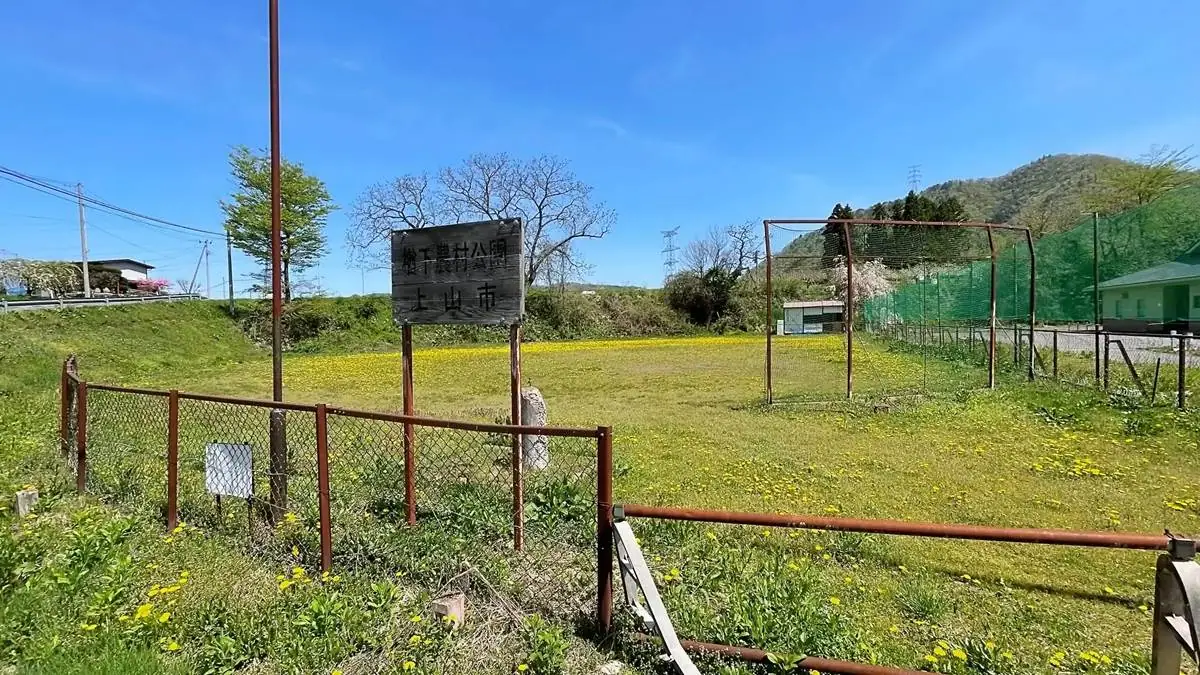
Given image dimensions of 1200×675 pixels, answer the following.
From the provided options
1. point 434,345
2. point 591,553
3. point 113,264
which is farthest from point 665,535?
point 113,264

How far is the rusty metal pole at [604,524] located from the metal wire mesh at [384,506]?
16cm

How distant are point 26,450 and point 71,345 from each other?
14046 mm

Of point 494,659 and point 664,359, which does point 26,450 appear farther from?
point 664,359

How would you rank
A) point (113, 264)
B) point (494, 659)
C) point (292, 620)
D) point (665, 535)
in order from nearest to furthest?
point (494, 659)
point (292, 620)
point (665, 535)
point (113, 264)

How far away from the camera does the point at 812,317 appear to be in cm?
3434

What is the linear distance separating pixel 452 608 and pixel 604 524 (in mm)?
794

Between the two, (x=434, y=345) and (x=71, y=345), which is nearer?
(x=71, y=345)

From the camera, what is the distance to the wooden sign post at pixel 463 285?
3.29m

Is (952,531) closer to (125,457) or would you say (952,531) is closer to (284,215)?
(125,457)

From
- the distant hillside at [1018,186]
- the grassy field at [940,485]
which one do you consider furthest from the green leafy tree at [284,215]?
the distant hillside at [1018,186]

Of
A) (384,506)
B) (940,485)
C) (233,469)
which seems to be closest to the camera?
Answer: (233,469)

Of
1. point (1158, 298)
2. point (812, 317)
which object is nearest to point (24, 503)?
point (1158, 298)

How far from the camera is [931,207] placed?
4547 centimetres

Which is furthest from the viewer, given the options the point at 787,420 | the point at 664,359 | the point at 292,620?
the point at 664,359
